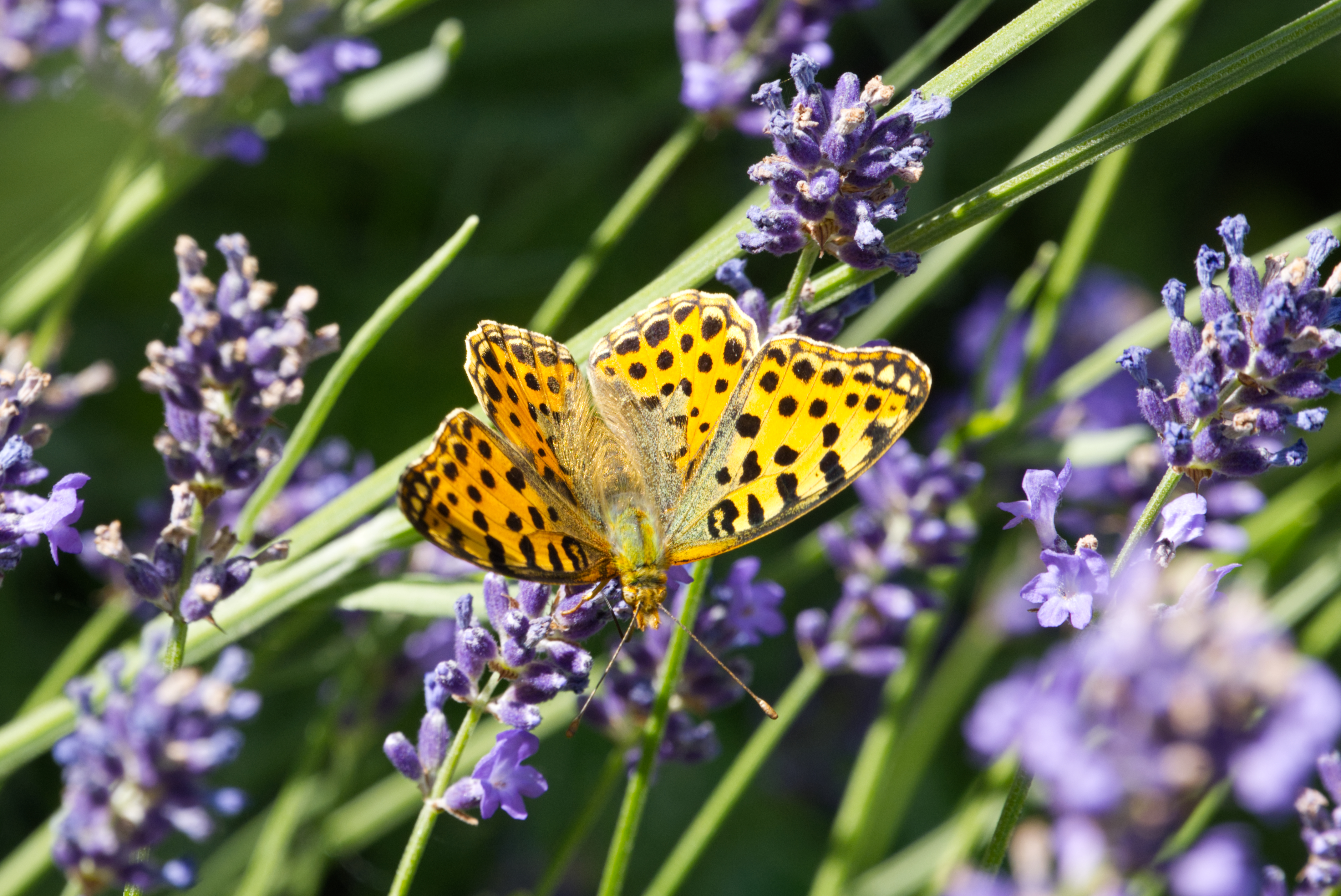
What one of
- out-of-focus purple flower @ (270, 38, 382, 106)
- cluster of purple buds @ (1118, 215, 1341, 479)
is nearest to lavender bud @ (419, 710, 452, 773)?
cluster of purple buds @ (1118, 215, 1341, 479)

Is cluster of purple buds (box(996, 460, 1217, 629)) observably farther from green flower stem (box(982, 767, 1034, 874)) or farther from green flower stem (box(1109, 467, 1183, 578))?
green flower stem (box(982, 767, 1034, 874))

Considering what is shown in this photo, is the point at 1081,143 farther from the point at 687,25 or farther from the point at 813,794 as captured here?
the point at 813,794

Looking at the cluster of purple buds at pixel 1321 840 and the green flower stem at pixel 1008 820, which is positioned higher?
the green flower stem at pixel 1008 820

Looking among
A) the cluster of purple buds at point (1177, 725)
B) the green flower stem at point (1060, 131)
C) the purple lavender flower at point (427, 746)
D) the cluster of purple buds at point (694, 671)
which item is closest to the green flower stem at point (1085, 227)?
the green flower stem at point (1060, 131)

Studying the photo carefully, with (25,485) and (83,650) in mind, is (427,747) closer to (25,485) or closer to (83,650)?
(25,485)

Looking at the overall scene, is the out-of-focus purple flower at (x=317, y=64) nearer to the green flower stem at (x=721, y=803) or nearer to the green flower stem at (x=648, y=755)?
the green flower stem at (x=648, y=755)

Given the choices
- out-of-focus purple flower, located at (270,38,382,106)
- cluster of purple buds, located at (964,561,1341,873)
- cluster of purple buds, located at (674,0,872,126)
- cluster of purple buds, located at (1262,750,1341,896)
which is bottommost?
cluster of purple buds, located at (1262,750,1341,896)
